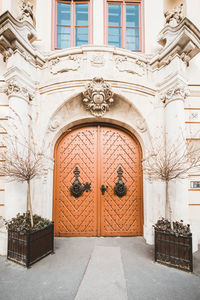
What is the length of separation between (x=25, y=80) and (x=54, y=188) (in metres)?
3.06

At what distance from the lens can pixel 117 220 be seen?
4.64 metres

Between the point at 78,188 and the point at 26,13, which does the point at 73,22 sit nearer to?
the point at 26,13

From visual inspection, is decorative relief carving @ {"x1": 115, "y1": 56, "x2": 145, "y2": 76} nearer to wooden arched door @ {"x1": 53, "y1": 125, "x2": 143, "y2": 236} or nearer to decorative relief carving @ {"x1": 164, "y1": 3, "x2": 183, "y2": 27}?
decorative relief carving @ {"x1": 164, "y1": 3, "x2": 183, "y2": 27}

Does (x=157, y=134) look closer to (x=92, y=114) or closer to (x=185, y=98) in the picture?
(x=185, y=98)

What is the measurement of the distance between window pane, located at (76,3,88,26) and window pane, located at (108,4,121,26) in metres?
0.77

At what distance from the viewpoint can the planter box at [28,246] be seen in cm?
315

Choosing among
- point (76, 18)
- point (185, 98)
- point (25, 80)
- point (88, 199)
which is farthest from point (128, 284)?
point (76, 18)

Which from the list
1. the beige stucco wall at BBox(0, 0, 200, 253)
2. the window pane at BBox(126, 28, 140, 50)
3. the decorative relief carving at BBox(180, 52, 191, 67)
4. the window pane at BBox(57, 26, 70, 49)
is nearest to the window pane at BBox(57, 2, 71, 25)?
the window pane at BBox(57, 26, 70, 49)

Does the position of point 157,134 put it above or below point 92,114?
below

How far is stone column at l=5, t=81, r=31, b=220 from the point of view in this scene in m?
3.83

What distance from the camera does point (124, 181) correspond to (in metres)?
4.79

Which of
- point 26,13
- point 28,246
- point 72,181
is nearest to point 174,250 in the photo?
point 28,246

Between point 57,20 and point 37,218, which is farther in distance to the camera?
point 57,20

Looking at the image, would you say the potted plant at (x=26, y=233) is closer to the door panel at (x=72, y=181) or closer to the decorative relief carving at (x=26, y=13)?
the door panel at (x=72, y=181)
